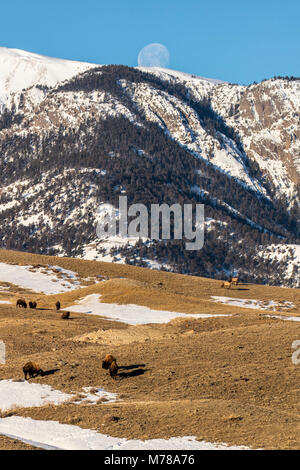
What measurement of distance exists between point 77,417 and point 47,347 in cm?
1344

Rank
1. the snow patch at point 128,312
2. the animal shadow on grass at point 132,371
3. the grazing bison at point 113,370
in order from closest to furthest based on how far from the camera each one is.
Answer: the grazing bison at point 113,370 < the animal shadow on grass at point 132,371 < the snow patch at point 128,312

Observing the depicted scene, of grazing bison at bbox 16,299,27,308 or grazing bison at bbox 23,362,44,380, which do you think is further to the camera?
grazing bison at bbox 16,299,27,308

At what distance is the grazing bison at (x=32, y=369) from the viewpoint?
2730 cm

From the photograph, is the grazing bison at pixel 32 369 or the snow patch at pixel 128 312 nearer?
the grazing bison at pixel 32 369

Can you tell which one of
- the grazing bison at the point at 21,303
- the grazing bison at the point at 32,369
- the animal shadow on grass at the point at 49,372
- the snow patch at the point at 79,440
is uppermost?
the grazing bison at the point at 21,303

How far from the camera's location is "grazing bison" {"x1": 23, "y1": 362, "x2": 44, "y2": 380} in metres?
27.3

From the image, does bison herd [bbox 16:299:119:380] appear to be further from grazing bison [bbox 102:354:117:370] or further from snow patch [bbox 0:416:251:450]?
snow patch [bbox 0:416:251:450]

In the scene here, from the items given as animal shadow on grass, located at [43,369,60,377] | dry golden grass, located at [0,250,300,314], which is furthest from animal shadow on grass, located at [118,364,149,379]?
dry golden grass, located at [0,250,300,314]

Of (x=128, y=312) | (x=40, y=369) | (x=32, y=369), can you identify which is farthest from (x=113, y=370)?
(x=128, y=312)

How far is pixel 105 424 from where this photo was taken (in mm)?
20734

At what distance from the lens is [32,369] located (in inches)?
1082

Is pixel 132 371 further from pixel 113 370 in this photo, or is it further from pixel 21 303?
pixel 21 303

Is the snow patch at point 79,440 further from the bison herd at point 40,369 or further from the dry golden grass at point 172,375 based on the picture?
the bison herd at point 40,369

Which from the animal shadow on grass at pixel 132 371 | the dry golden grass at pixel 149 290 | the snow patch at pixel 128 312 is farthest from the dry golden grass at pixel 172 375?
the dry golden grass at pixel 149 290
